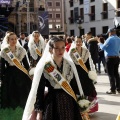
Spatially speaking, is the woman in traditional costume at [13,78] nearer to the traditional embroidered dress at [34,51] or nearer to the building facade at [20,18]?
the traditional embroidered dress at [34,51]

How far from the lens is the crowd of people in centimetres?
367

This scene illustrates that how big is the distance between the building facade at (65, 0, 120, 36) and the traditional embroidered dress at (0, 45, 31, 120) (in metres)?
27.0

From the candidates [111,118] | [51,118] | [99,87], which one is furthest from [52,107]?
[99,87]

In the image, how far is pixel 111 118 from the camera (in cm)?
573

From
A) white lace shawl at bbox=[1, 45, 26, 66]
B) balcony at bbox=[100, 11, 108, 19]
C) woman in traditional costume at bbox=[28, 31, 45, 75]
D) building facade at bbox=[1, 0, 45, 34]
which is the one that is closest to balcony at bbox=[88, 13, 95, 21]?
balcony at bbox=[100, 11, 108, 19]

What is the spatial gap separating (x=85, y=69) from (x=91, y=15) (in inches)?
1232

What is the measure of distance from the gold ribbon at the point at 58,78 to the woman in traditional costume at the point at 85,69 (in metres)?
2.03

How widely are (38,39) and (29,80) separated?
2.38 metres

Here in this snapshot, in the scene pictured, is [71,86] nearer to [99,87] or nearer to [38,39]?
[38,39]

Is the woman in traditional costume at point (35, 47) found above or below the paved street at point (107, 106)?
above

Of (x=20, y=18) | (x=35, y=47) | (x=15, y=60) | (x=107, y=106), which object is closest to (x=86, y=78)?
(x=107, y=106)

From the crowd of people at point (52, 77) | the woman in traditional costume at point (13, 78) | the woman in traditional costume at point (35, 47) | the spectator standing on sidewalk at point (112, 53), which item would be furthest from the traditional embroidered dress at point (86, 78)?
the woman in traditional costume at point (35, 47)

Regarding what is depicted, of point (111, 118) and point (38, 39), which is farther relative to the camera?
point (38, 39)

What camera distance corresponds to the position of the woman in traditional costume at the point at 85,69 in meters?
5.79
